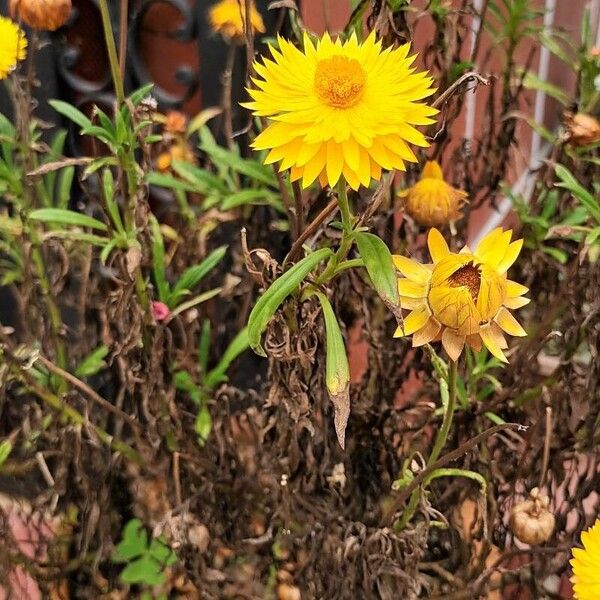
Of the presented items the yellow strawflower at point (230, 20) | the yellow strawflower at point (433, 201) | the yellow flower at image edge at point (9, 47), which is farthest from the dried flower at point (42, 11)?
the yellow strawflower at point (433, 201)

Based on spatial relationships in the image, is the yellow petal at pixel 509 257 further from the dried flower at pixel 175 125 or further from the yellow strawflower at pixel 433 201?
the dried flower at pixel 175 125

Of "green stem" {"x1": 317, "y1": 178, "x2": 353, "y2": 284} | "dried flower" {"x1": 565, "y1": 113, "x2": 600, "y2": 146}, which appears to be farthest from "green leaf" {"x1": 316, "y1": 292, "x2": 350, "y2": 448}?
"dried flower" {"x1": 565, "y1": 113, "x2": 600, "y2": 146}

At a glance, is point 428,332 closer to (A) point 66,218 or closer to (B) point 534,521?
(B) point 534,521

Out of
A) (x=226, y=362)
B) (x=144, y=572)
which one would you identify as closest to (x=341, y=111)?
(x=226, y=362)

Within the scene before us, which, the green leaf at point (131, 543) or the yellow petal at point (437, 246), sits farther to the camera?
the green leaf at point (131, 543)

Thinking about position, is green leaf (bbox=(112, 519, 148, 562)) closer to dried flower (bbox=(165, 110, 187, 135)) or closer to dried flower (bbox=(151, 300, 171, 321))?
dried flower (bbox=(151, 300, 171, 321))

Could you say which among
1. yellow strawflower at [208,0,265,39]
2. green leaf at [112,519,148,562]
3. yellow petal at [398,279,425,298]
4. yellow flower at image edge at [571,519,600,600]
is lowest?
green leaf at [112,519,148,562]
